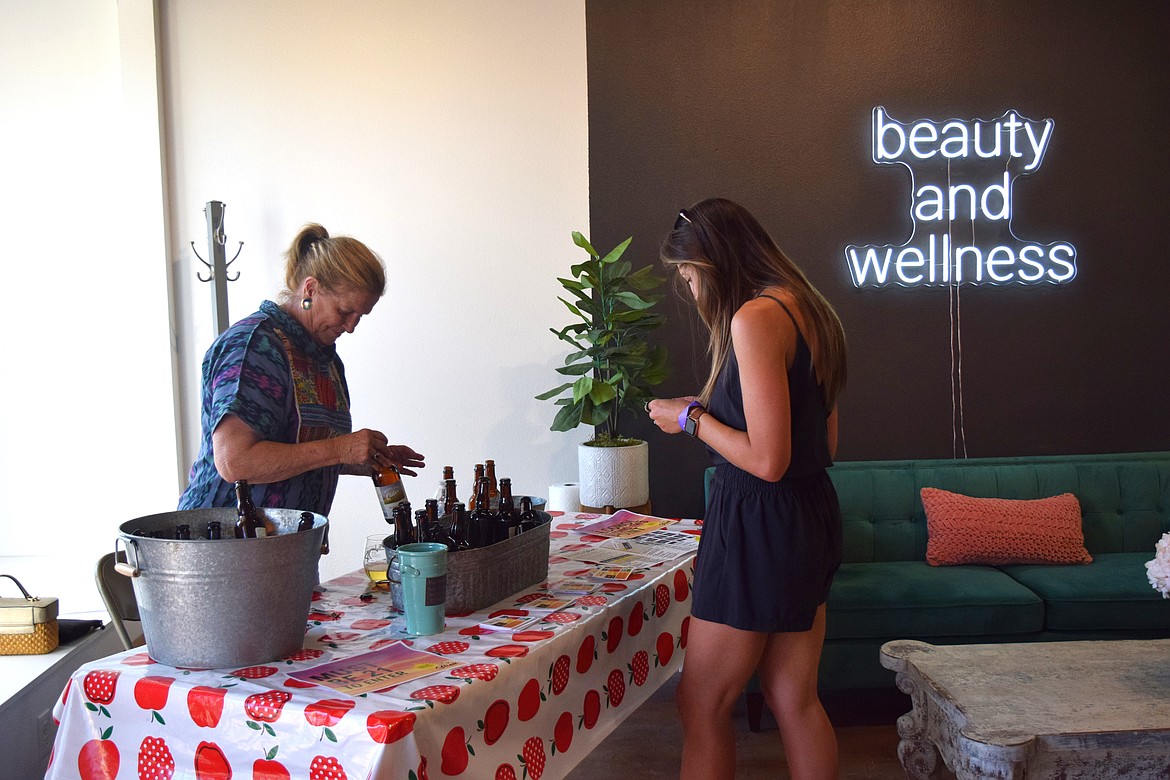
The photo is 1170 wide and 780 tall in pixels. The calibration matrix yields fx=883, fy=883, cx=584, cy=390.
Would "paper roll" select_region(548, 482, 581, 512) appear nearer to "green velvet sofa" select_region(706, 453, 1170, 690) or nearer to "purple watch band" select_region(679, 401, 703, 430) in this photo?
"green velvet sofa" select_region(706, 453, 1170, 690)

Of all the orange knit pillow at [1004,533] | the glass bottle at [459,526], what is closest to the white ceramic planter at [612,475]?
the orange knit pillow at [1004,533]

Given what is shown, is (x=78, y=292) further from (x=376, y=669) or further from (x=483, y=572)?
(x=376, y=669)

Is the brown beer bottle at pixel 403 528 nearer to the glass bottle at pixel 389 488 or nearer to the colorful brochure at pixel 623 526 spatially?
the glass bottle at pixel 389 488

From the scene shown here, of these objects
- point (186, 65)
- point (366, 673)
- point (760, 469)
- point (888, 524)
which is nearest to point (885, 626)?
point (888, 524)

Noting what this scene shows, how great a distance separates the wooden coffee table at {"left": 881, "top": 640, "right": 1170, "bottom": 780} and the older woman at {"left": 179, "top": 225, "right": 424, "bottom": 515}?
147cm

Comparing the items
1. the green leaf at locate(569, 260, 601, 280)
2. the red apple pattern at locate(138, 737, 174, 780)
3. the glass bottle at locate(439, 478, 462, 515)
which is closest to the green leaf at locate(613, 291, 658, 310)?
the green leaf at locate(569, 260, 601, 280)

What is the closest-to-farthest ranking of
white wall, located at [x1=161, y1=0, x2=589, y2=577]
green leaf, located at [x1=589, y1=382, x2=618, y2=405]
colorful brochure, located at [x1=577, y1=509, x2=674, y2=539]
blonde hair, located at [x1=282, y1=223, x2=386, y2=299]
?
1. blonde hair, located at [x1=282, y1=223, x2=386, y2=299]
2. colorful brochure, located at [x1=577, y1=509, x2=674, y2=539]
3. green leaf, located at [x1=589, y1=382, x2=618, y2=405]
4. white wall, located at [x1=161, y1=0, x2=589, y2=577]

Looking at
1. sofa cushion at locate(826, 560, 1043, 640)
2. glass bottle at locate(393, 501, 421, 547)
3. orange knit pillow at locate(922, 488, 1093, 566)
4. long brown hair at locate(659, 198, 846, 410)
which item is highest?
long brown hair at locate(659, 198, 846, 410)

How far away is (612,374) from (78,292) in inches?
110

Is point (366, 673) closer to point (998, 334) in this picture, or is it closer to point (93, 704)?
point (93, 704)

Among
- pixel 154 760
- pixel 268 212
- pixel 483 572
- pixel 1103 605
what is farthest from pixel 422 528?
pixel 268 212

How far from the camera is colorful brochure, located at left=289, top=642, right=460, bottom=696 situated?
4.47 ft

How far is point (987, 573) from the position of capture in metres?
3.41

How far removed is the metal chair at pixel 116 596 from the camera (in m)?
1.87
